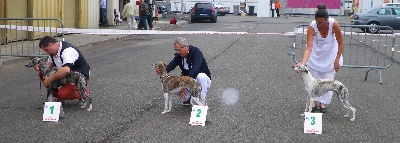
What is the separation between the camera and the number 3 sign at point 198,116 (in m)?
7.48

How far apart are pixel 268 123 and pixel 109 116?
212 cm

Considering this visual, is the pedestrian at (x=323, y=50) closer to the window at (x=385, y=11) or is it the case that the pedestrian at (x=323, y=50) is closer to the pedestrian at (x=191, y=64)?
the pedestrian at (x=191, y=64)

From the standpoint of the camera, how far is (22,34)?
16.3 meters

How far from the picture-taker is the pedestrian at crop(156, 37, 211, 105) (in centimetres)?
812

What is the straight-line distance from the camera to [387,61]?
53.5 ft

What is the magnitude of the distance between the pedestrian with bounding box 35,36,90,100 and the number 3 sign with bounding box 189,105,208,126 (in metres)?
1.90

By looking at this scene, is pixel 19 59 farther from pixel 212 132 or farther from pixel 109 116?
pixel 212 132

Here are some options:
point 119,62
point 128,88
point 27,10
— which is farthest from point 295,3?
point 128,88

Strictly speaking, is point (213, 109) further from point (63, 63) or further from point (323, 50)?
point (63, 63)

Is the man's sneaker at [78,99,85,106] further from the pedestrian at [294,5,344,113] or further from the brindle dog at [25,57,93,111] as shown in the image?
the pedestrian at [294,5,344,113]

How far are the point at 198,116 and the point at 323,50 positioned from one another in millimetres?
2263

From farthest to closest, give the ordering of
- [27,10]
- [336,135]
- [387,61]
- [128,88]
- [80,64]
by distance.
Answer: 1. [27,10]
2. [387,61]
3. [128,88]
4. [80,64]
5. [336,135]

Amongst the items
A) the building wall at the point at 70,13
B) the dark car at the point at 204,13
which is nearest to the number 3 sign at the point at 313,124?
the building wall at the point at 70,13

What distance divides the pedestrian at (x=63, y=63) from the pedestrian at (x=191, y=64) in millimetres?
1210
